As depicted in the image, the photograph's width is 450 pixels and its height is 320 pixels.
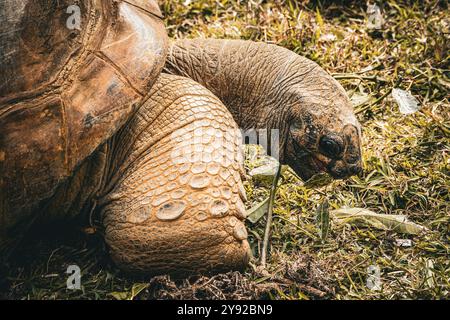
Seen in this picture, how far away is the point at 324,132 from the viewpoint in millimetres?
2857

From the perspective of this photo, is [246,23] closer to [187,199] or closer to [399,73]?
[399,73]

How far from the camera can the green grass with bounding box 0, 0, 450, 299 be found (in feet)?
8.78

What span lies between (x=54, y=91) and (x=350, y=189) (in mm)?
1662

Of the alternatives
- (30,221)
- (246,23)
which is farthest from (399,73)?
(30,221)

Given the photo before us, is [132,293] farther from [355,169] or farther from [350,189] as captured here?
[350,189]

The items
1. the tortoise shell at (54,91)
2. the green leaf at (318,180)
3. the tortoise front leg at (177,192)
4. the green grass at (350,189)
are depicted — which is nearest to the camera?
the tortoise shell at (54,91)

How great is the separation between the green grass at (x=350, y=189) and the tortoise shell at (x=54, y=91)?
475 millimetres

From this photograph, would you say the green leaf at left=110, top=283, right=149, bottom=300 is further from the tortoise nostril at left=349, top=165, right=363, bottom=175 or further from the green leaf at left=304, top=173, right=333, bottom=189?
the tortoise nostril at left=349, top=165, right=363, bottom=175

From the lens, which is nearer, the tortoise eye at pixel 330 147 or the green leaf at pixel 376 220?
the tortoise eye at pixel 330 147

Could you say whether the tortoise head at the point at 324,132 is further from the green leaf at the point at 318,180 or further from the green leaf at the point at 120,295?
the green leaf at the point at 120,295

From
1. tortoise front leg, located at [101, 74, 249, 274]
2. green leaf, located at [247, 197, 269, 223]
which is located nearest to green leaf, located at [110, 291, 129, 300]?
tortoise front leg, located at [101, 74, 249, 274]

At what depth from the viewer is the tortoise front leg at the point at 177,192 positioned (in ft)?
8.38

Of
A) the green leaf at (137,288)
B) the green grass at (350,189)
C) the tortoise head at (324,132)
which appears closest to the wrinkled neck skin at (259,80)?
the tortoise head at (324,132)

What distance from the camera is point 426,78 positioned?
13.0ft
